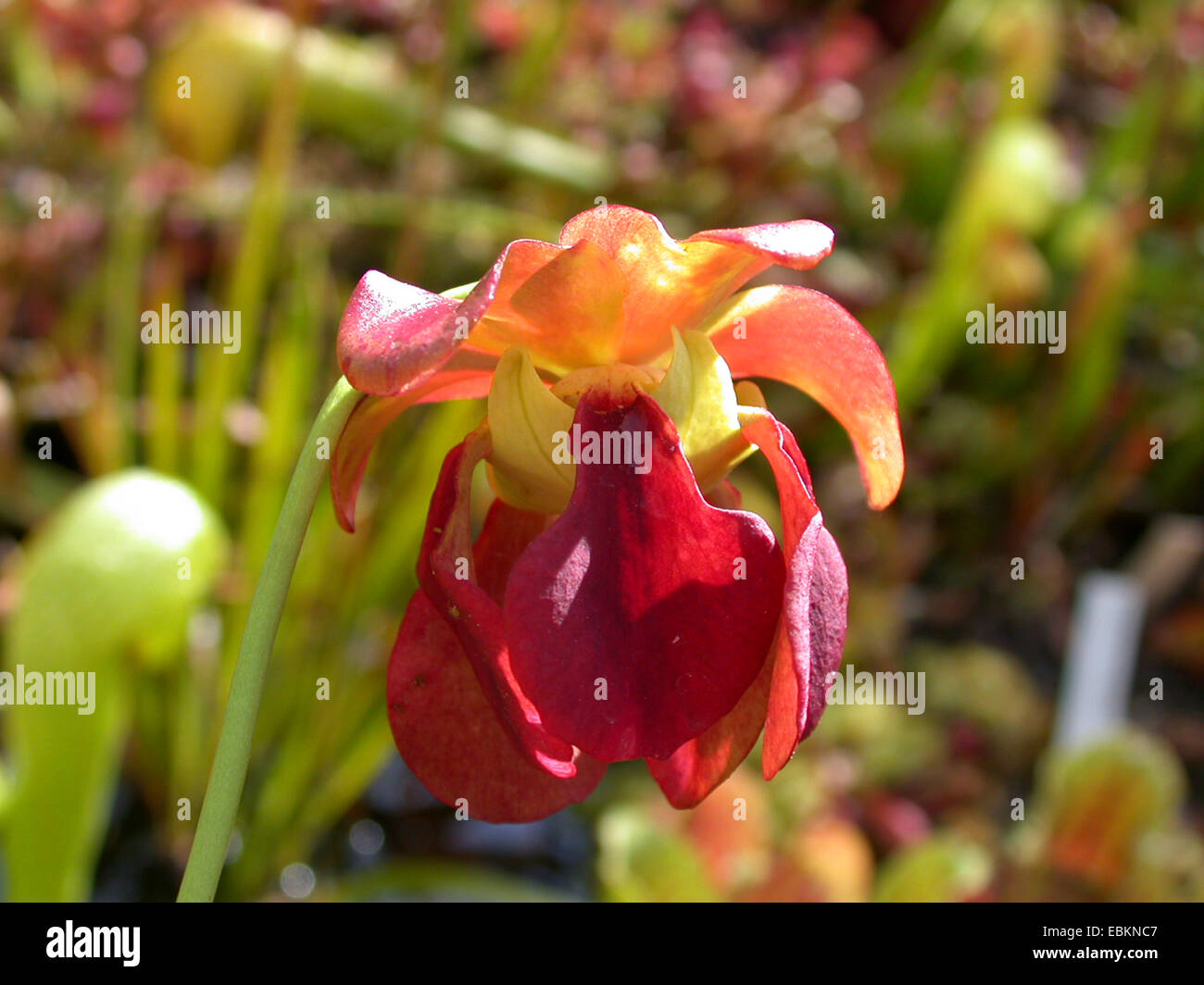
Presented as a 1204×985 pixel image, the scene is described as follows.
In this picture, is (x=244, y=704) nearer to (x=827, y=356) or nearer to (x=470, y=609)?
(x=470, y=609)

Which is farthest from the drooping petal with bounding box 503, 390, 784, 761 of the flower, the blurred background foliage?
the blurred background foliage

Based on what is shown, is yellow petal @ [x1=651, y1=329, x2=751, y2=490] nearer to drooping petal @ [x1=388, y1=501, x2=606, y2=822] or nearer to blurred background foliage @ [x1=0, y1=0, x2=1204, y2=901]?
drooping petal @ [x1=388, y1=501, x2=606, y2=822]

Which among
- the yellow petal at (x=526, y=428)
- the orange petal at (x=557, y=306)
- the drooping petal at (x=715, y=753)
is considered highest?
the orange petal at (x=557, y=306)

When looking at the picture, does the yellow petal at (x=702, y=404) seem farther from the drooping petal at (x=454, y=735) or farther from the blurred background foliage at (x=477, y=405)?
the blurred background foliage at (x=477, y=405)

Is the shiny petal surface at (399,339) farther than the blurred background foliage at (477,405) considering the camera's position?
No

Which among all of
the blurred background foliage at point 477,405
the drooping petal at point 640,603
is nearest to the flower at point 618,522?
the drooping petal at point 640,603

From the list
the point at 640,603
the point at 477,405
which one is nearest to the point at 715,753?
the point at 640,603

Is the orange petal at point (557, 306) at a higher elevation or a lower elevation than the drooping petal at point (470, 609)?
higher
